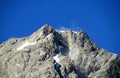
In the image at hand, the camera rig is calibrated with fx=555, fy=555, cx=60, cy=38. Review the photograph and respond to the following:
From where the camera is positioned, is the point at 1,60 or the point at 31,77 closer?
the point at 31,77

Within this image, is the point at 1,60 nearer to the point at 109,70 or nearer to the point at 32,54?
the point at 32,54

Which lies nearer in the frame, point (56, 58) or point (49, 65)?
point (49, 65)

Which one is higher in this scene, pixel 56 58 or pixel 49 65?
pixel 56 58

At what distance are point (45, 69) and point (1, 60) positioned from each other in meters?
21.3

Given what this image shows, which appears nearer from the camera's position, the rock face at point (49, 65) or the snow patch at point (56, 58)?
the rock face at point (49, 65)

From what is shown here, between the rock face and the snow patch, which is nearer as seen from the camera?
the rock face

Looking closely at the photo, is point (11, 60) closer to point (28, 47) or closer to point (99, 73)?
point (28, 47)

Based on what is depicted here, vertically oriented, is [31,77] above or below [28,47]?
below

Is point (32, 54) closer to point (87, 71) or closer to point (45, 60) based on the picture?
point (45, 60)

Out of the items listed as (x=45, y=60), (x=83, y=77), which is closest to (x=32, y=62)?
(x=45, y=60)

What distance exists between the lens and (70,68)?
7456 inches

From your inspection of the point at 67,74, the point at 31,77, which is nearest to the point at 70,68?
the point at 67,74

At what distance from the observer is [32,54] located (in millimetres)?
193625

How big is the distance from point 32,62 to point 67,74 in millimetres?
12725
